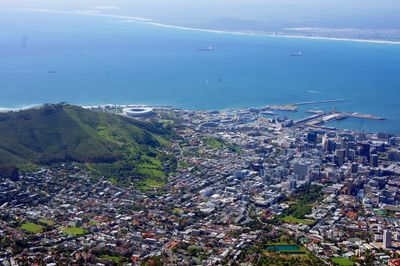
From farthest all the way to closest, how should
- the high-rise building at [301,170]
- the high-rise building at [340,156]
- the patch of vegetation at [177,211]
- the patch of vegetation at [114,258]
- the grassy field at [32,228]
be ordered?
1. the high-rise building at [340,156]
2. the high-rise building at [301,170]
3. the patch of vegetation at [177,211]
4. the grassy field at [32,228]
5. the patch of vegetation at [114,258]

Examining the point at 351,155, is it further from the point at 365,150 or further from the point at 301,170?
the point at 301,170

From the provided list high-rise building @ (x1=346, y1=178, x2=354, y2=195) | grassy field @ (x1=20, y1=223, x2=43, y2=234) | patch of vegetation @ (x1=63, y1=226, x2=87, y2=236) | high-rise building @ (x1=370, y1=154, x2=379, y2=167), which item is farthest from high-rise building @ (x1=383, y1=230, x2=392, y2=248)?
grassy field @ (x1=20, y1=223, x2=43, y2=234)

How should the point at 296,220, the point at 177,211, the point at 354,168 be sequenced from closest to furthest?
the point at 296,220 < the point at 177,211 < the point at 354,168

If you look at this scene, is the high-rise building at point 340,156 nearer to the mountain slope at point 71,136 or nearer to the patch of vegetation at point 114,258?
the mountain slope at point 71,136

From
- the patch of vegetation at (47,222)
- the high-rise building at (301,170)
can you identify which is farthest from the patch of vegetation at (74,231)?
the high-rise building at (301,170)

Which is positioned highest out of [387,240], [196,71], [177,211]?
[196,71]

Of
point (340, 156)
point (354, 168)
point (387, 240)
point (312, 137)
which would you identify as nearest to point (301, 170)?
point (354, 168)

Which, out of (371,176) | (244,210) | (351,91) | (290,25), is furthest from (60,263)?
(290,25)
